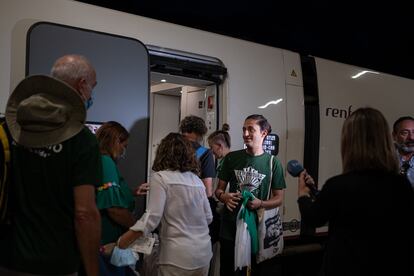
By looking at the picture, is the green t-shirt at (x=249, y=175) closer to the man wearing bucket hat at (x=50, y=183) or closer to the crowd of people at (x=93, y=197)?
the crowd of people at (x=93, y=197)

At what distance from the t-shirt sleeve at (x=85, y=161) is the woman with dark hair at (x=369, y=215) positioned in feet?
3.01

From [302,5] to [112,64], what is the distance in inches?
270

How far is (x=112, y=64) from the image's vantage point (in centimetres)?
289

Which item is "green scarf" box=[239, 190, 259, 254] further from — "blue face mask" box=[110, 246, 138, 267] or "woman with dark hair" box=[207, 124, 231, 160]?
"blue face mask" box=[110, 246, 138, 267]

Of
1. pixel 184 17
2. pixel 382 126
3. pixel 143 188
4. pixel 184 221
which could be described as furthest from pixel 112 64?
pixel 184 17

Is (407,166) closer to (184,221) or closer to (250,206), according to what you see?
(250,206)

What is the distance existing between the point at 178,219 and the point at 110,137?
0.60 m

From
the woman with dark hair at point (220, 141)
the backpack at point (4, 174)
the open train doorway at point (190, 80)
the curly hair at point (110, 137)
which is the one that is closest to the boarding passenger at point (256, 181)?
the woman with dark hair at point (220, 141)

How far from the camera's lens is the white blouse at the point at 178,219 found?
2.41 meters

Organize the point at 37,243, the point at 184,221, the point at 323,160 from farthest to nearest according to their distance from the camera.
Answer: the point at 323,160
the point at 184,221
the point at 37,243

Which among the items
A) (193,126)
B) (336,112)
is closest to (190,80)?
(193,126)

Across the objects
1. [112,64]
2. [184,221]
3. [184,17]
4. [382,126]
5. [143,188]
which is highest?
[184,17]

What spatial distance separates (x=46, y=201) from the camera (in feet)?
5.20

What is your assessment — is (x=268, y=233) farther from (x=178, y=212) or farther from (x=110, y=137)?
(x=110, y=137)
